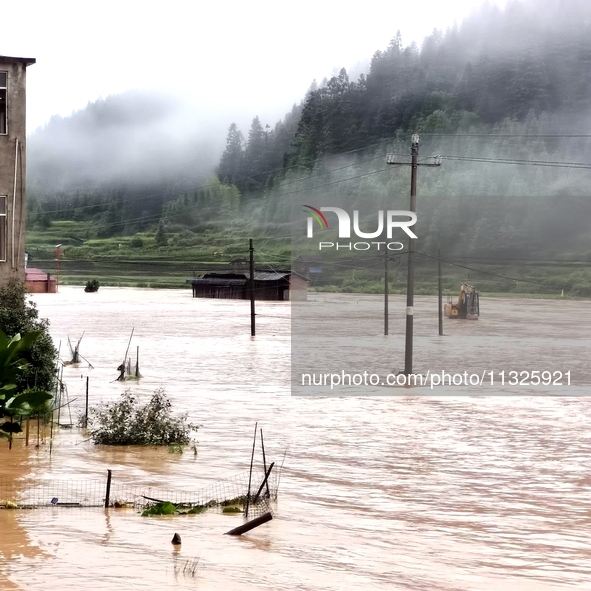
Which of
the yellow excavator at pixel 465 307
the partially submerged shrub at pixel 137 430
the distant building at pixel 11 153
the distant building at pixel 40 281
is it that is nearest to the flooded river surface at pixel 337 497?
the partially submerged shrub at pixel 137 430

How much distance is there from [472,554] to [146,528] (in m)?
4.87

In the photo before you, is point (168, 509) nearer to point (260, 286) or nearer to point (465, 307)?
point (465, 307)

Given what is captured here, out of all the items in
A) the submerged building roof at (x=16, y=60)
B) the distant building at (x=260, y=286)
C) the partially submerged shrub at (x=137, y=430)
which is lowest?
the partially submerged shrub at (x=137, y=430)

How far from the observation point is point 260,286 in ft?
379

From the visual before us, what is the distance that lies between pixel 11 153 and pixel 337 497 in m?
12.9

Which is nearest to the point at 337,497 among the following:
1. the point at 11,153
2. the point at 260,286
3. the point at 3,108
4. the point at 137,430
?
the point at 137,430

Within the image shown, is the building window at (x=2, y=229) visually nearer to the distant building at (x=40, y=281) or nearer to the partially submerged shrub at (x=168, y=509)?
the partially submerged shrub at (x=168, y=509)

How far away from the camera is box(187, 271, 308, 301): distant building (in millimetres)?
115062

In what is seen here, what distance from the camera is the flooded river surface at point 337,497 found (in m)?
13.7

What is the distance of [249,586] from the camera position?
1300 centimetres

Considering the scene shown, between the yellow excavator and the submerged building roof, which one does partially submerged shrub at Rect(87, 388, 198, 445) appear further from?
the yellow excavator

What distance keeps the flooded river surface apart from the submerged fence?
313 millimetres

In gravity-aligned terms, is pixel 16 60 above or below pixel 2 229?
above

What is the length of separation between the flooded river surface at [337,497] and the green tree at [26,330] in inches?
65.4
